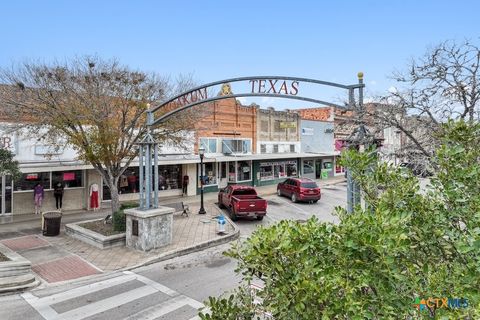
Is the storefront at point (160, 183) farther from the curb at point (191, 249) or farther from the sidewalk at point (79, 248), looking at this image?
the curb at point (191, 249)

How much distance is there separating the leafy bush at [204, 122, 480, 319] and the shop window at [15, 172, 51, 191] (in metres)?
18.7

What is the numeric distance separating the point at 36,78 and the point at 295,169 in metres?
25.9

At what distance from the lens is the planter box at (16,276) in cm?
927

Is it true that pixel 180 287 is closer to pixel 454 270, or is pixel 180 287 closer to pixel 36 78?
pixel 454 270

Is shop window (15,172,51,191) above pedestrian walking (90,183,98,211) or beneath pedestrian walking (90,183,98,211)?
above

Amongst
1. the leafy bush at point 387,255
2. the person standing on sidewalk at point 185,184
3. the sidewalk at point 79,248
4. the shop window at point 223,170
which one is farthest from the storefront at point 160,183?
the leafy bush at point 387,255

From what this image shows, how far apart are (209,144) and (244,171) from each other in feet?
15.8

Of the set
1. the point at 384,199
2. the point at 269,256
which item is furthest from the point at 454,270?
the point at 269,256

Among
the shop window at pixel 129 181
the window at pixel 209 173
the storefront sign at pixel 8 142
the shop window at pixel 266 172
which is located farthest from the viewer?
the shop window at pixel 266 172

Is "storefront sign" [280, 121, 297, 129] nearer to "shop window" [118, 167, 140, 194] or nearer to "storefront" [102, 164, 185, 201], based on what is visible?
"storefront" [102, 164, 185, 201]

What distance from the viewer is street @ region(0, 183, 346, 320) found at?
8133mm

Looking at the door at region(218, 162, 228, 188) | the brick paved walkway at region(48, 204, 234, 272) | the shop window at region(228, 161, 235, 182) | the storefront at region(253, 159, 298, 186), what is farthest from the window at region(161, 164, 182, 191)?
the storefront at region(253, 159, 298, 186)

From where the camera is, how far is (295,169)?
35.5m

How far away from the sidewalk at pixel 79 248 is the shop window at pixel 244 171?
11912 millimetres
